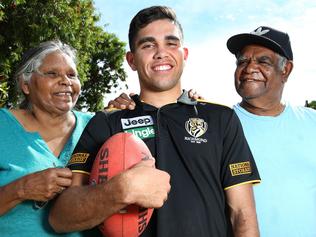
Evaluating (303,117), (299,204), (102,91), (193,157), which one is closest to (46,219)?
(193,157)

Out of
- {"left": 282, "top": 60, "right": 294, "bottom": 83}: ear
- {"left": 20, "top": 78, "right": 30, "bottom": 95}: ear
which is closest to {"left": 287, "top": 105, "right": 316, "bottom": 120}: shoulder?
{"left": 282, "top": 60, "right": 294, "bottom": 83}: ear

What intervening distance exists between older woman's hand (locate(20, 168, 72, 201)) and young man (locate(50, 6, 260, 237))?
78 millimetres

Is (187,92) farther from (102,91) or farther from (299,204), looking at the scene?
(102,91)

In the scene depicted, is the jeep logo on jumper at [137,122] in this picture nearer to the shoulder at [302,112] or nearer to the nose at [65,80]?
the nose at [65,80]

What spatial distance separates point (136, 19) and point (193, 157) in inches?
41.2

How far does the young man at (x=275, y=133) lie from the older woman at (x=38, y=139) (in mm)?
1537

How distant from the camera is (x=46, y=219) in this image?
3.19 metres

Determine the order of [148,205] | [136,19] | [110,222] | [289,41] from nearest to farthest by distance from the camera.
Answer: [148,205] < [110,222] < [136,19] < [289,41]

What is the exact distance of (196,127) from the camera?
8.79 ft

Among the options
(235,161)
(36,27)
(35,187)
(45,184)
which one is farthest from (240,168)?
(36,27)

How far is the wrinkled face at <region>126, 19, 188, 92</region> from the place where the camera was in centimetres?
270

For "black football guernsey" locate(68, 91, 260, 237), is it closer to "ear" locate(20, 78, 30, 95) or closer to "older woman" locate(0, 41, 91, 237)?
"older woman" locate(0, 41, 91, 237)

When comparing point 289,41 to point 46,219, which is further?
point 289,41

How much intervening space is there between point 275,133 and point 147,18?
158 centimetres
